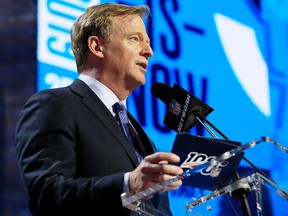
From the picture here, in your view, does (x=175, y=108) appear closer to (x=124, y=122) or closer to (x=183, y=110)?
(x=183, y=110)

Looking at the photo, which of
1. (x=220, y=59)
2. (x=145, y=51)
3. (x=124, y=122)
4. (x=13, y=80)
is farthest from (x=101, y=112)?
(x=220, y=59)

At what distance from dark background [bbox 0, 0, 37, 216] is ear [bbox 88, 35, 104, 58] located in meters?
0.64

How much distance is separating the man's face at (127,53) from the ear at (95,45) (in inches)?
0.7

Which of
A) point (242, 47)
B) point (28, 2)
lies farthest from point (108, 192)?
point (242, 47)

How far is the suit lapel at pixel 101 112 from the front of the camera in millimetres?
1715

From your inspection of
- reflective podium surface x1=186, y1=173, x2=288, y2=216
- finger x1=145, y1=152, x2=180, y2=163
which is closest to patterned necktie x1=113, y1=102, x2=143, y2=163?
reflective podium surface x1=186, y1=173, x2=288, y2=216

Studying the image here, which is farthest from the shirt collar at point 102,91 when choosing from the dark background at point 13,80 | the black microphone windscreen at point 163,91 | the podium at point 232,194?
the dark background at point 13,80

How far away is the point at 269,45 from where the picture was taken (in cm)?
348

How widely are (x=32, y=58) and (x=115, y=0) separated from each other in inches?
20.6

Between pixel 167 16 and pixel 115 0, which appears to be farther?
pixel 167 16

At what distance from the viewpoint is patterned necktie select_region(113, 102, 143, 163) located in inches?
72.9

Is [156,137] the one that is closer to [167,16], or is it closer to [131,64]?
[167,16]

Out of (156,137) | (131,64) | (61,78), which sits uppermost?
(131,64)

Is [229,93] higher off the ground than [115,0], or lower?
lower
